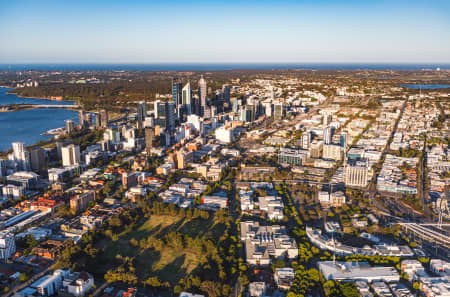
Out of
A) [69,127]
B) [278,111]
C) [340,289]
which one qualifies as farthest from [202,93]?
[340,289]

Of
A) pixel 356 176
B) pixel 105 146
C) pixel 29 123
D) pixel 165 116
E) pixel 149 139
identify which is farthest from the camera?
pixel 29 123

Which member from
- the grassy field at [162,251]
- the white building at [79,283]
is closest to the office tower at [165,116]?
the grassy field at [162,251]

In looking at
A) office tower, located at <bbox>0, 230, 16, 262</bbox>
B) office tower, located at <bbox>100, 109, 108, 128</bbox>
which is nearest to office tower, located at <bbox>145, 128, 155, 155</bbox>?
office tower, located at <bbox>100, 109, 108, 128</bbox>

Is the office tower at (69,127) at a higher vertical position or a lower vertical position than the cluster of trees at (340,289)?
higher

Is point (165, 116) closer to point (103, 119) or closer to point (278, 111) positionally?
point (103, 119)

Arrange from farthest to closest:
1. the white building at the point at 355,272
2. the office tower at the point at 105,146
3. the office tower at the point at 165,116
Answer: the office tower at the point at 165,116 → the office tower at the point at 105,146 → the white building at the point at 355,272

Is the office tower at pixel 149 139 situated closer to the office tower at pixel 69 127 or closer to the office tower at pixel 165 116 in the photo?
the office tower at pixel 165 116
